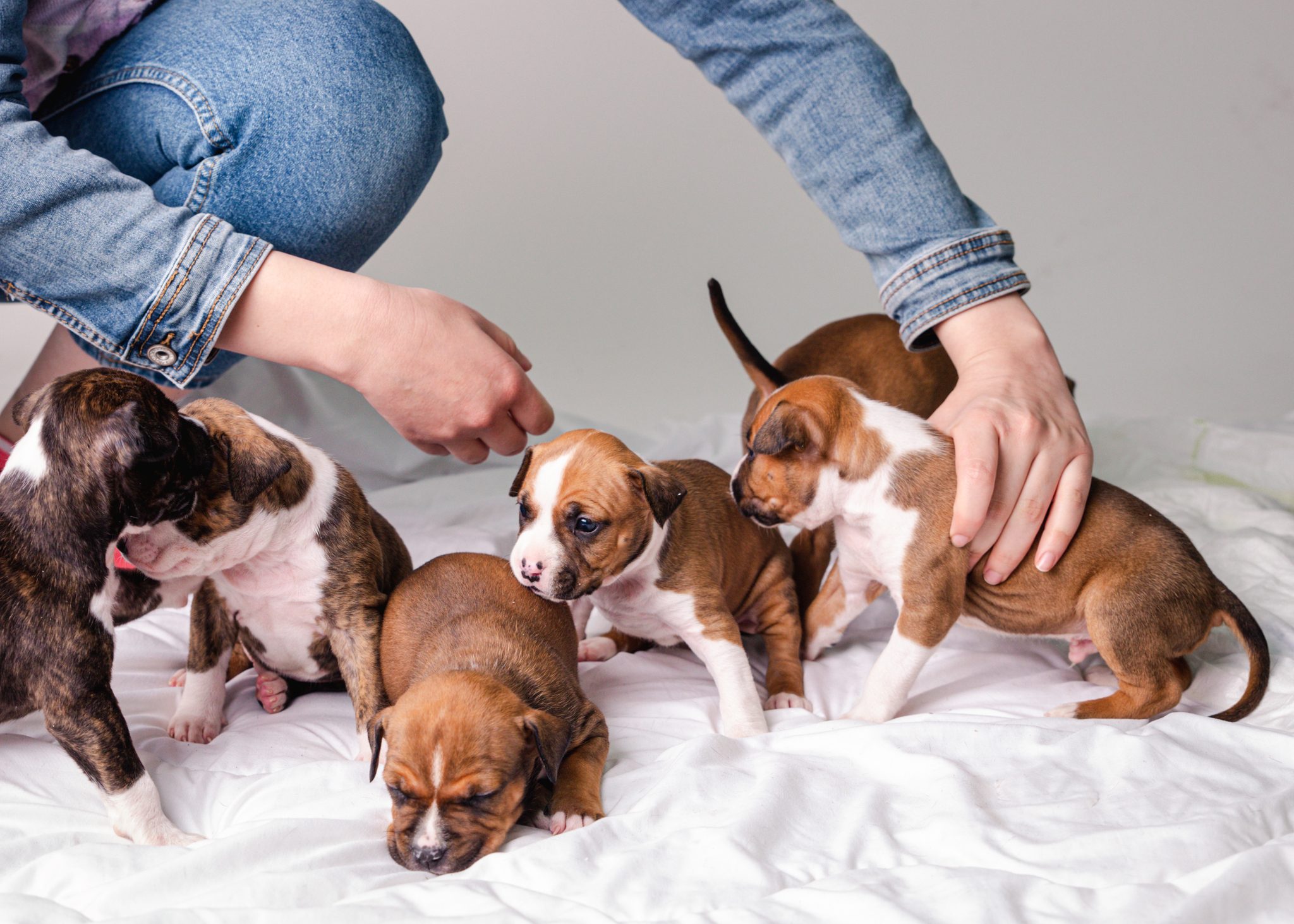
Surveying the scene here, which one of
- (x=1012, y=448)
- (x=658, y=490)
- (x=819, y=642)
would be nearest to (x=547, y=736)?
(x=658, y=490)

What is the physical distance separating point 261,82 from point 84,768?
2.25m

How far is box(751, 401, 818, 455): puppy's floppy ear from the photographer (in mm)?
3217

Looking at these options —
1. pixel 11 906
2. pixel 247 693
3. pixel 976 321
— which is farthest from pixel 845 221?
pixel 11 906

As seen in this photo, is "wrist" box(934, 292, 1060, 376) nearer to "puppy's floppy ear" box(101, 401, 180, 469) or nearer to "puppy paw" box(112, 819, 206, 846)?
"puppy's floppy ear" box(101, 401, 180, 469)

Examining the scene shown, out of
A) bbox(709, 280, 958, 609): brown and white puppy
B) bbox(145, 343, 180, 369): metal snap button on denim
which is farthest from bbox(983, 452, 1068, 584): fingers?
bbox(145, 343, 180, 369): metal snap button on denim

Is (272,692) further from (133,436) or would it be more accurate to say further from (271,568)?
(133,436)

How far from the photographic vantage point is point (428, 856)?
2.40 meters

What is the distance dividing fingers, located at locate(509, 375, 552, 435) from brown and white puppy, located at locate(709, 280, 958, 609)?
1.25 m

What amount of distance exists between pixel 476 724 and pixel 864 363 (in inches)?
105

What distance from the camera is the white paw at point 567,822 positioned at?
8.32 ft

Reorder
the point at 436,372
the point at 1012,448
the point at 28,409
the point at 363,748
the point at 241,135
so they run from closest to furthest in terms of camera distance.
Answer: the point at 28,409, the point at 363,748, the point at 436,372, the point at 1012,448, the point at 241,135

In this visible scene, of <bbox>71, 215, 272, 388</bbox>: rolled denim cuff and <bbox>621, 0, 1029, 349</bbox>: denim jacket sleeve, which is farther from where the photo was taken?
<bbox>621, 0, 1029, 349</bbox>: denim jacket sleeve

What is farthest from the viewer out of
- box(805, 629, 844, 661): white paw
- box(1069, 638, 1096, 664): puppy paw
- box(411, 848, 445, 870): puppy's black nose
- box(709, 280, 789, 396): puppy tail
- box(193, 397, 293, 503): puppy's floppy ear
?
box(709, 280, 789, 396): puppy tail

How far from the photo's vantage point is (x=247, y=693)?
3500 millimetres
